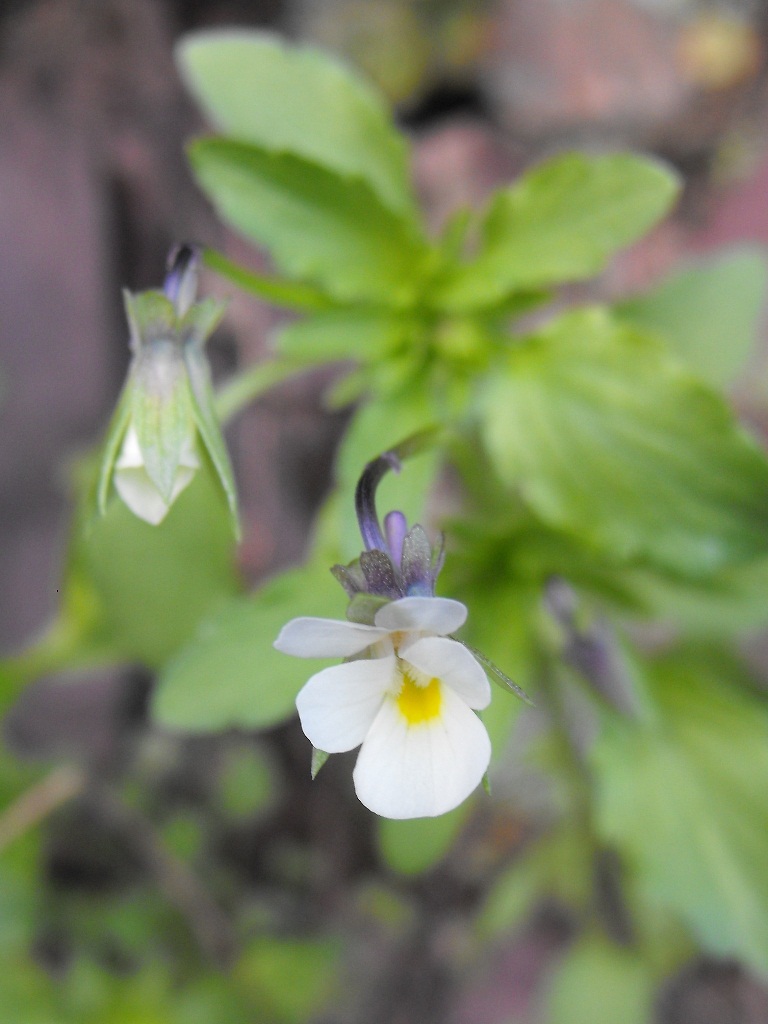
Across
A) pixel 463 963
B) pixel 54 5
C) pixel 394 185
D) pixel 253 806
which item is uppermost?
pixel 54 5

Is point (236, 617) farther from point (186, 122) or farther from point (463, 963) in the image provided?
point (186, 122)

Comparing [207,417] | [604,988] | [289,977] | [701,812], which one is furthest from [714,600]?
[289,977]

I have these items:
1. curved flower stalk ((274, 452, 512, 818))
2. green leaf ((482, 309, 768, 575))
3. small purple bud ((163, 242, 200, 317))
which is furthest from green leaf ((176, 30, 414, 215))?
curved flower stalk ((274, 452, 512, 818))

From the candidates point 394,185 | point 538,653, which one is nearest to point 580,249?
point 394,185

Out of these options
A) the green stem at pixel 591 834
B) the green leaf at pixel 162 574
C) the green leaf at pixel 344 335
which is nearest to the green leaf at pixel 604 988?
the green stem at pixel 591 834

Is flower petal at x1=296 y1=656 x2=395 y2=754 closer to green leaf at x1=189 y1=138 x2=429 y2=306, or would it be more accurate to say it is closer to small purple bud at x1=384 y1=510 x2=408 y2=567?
small purple bud at x1=384 y1=510 x2=408 y2=567
